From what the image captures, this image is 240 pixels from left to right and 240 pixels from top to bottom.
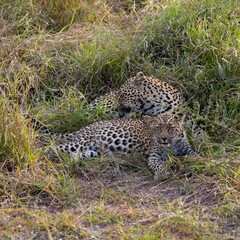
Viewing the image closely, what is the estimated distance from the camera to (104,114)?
798 cm

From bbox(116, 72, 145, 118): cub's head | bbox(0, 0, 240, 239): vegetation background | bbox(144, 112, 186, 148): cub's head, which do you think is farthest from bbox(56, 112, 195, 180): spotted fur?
bbox(116, 72, 145, 118): cub's head

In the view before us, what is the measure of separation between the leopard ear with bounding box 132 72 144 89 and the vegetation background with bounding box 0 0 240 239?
454 mm

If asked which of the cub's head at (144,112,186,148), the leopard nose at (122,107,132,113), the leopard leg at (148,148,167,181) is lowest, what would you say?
the leopard nose at (122,107,132,113)

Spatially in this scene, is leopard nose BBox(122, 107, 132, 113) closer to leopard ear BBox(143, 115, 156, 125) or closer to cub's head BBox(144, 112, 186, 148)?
leopard ear BBox(143, 115, 156, 125)

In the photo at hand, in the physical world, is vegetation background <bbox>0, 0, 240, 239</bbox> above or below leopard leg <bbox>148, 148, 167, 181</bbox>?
above

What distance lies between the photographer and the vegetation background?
4969 millimetres

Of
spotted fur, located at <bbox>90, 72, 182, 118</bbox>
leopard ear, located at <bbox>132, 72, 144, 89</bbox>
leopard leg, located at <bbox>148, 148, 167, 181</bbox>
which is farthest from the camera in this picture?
spotted fur, located at <bbox>90, 72, 182, 118</bbox>

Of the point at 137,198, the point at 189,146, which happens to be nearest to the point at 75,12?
the point at 189,146

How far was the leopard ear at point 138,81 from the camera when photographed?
8.05 meters

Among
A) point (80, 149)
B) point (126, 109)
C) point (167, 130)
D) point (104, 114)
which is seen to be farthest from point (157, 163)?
point (126, 109)

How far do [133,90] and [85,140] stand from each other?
156cm

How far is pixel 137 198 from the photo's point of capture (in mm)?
5652

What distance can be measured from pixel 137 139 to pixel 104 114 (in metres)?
1.09

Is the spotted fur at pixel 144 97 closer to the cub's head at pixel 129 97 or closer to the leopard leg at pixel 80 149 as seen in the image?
the cub's head at pixel 129 97
